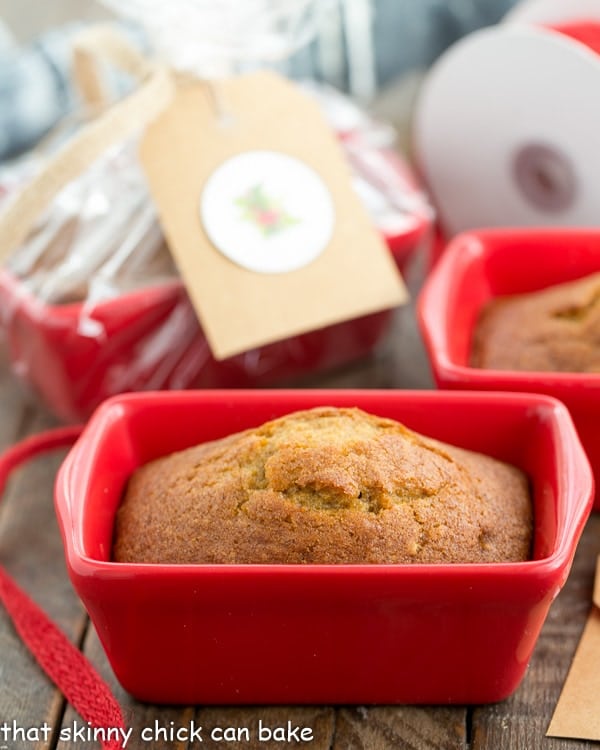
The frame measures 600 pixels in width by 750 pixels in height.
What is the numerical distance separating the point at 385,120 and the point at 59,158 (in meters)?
0.66

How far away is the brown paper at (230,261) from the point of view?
104 cm

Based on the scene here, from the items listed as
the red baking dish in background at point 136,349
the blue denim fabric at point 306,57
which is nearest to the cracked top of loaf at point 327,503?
the red baking dish in background at point 136,349

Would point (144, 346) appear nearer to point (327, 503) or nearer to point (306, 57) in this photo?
point (327, 503)

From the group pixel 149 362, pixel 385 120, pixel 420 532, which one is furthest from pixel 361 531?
pixel 385 120

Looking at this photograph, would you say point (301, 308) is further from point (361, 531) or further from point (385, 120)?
point (385, 120)

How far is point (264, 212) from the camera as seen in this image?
108 centimetres

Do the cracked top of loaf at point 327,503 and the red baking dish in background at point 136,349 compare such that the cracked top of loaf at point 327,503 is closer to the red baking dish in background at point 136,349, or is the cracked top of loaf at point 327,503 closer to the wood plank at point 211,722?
the wood plank at point 211,722

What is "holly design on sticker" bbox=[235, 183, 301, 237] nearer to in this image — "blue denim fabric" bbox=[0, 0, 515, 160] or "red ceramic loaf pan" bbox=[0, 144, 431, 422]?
"red ceramic loaf pan" bbox=[0, 144, 431, 422]

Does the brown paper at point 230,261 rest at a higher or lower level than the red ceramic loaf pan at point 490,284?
higher

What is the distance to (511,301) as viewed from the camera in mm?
1103

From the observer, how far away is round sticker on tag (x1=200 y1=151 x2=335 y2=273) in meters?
1.06

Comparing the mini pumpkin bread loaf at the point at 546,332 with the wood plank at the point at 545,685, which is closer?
the wood plank at the point at 545,685

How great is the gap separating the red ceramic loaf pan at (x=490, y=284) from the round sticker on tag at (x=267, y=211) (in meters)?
0.13

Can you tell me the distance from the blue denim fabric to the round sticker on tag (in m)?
0.40
